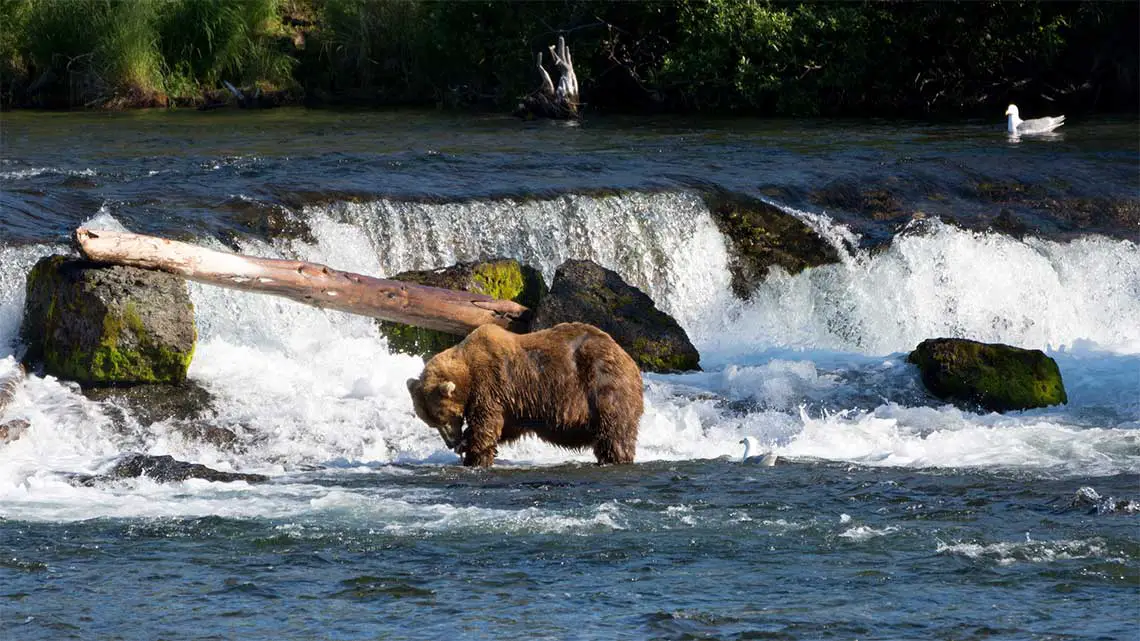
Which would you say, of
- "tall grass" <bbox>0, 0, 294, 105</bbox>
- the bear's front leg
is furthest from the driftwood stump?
the bear's front leg

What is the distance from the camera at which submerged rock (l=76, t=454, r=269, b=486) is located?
34.4 ft

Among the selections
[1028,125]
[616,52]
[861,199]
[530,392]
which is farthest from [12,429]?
[616,52]

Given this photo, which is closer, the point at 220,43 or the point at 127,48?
the point at 127,48

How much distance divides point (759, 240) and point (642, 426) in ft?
20.9

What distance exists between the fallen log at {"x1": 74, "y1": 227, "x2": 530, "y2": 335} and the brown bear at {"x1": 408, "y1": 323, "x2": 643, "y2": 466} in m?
2.06

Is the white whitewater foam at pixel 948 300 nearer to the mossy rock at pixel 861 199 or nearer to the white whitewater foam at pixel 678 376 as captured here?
the white whitewater foam at pixel 678 376

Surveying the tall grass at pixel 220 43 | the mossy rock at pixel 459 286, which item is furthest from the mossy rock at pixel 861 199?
the tall grass at pixel 220 43

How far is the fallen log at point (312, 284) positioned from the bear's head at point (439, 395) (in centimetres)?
218

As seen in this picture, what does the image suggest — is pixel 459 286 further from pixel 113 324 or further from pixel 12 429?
pixel 12 429

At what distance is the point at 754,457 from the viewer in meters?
11.5

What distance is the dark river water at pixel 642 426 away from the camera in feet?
25.9

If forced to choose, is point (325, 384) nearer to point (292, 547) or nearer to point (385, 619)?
point (292, 547)

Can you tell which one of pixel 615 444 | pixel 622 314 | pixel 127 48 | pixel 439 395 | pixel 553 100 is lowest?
pixel 615 444

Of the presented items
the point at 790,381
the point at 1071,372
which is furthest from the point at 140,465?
the point at 1071,372
